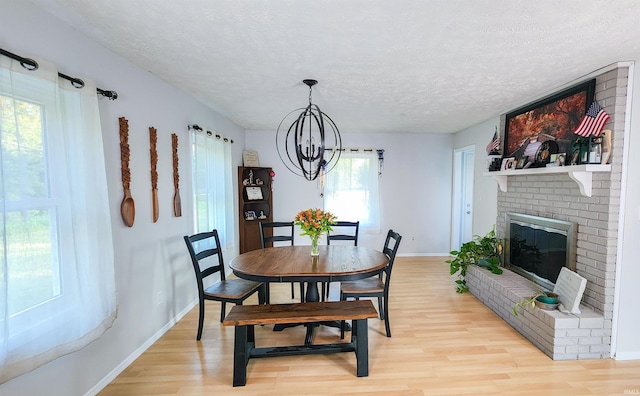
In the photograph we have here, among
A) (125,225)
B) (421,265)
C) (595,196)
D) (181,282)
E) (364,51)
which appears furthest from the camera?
(421,265)

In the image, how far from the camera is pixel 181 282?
9.99 ft

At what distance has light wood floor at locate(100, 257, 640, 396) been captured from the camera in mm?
2010

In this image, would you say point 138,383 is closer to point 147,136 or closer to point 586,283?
point 147,136

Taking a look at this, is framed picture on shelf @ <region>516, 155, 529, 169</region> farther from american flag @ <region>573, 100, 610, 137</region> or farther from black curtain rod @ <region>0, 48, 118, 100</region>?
black curtain rod @ <region>0, 48, 118, 100</region>

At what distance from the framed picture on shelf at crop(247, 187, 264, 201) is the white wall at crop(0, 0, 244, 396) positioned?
1.78 metres

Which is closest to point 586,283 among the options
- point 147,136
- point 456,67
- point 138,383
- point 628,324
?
point 628,324

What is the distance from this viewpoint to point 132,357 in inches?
90.2

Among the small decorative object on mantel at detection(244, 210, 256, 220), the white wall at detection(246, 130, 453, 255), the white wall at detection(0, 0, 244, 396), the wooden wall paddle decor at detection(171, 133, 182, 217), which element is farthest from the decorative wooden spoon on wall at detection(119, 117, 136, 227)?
the white wall at detection(246, 130, 453, 255)

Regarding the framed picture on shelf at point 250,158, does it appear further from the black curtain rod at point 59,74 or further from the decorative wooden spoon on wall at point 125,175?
the black curtain rod at point 59,74

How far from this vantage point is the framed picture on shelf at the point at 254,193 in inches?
197

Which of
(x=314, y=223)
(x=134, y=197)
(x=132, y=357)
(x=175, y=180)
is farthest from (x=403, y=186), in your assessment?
(x=132, y=357)

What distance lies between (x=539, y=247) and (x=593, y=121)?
1.34 meters

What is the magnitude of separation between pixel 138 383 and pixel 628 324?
3778 mm

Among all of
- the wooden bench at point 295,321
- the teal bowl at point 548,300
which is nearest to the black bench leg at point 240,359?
the wooden bench at point 295,321
